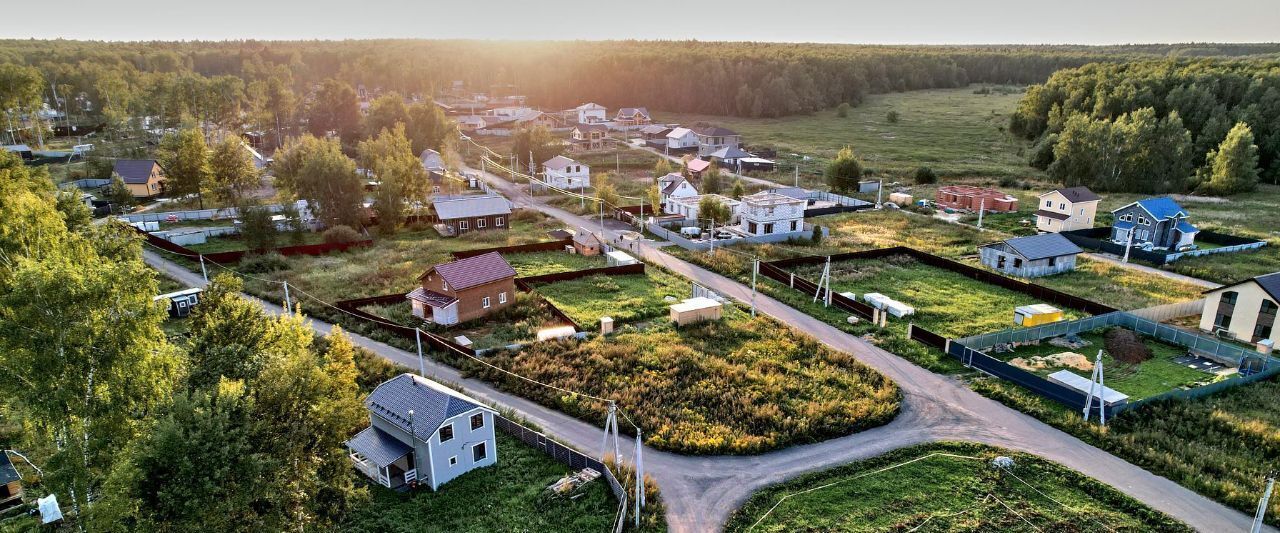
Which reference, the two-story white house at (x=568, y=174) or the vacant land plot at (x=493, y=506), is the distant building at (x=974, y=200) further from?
the vacant land plot at (x=493, y=506)

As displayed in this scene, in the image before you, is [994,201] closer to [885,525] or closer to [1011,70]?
[885,525]

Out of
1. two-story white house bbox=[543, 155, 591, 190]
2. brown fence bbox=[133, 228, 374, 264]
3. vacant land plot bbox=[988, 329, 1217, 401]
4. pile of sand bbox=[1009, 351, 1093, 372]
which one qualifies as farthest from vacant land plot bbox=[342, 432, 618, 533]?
two-story white house bbox=[543, 155, 591, 190]

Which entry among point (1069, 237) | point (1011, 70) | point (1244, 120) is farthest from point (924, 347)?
point (1011, 70)

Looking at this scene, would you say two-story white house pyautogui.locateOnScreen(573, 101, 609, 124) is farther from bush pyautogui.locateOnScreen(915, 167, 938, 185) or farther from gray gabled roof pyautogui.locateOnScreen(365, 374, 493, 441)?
gray gabled roof pyautogui.locateOnScreen(365, 374, 493, 441)

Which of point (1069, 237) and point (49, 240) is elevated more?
point (49, 240)

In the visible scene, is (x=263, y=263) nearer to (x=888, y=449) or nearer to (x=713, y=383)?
(x=713, y=383)
